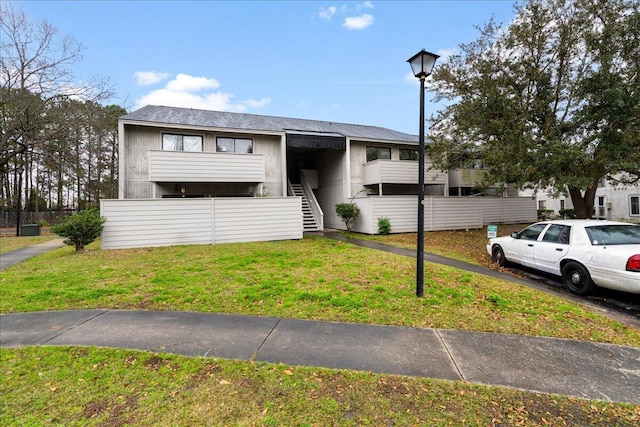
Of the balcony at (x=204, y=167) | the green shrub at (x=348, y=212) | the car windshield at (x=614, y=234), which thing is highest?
the balcony at (x=204, y=167)

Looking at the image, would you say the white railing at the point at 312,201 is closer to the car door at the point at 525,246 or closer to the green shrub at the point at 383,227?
the green shrub at the point at 383,227

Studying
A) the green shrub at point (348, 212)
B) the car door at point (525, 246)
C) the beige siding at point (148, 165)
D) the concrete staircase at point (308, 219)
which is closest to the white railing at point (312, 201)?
the concrete staircase at point (308, 219)

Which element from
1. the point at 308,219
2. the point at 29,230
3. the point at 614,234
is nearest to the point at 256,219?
the point at 308,219

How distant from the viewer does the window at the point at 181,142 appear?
13930 millimetres

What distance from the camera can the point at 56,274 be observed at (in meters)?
7.00

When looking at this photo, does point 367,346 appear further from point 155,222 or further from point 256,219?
point 155,222

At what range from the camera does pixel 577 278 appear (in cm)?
594

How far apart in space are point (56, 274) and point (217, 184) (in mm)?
8935

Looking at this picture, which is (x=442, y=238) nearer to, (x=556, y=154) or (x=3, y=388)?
(x=556, y=154)

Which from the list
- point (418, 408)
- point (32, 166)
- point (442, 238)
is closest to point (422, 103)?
point (418, 408)

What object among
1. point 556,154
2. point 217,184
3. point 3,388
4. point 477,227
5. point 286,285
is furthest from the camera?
point 477,227

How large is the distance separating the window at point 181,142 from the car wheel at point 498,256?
13.3 meters

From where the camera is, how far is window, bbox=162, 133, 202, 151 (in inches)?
548

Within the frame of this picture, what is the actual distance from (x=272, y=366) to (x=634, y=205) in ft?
118
